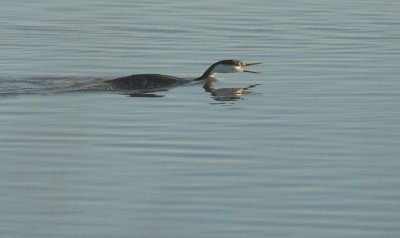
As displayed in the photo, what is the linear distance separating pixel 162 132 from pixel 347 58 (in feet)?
21.1

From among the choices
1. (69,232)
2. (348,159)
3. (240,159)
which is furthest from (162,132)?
(69,232)

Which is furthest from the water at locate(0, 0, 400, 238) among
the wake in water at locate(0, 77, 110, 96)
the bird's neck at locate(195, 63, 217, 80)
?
the bird's neck at locate(195, 63, 217, 80)

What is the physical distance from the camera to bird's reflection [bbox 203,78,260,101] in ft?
43.1

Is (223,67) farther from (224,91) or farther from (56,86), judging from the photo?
(56,86)

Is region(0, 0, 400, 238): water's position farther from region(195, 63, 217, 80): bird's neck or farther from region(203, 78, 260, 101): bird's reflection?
region(195, 63, 217, 80): bird's neck

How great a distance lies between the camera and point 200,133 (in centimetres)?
1027

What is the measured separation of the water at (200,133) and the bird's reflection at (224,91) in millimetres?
44

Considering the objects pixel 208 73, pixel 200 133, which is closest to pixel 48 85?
pixel 208 73

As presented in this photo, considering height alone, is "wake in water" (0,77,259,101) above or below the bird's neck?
below

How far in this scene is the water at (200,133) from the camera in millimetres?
7148

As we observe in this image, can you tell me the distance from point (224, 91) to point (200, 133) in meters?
3.69

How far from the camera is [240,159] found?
9.04m

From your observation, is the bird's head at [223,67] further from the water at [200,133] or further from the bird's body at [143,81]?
the bird's body at [143,81]

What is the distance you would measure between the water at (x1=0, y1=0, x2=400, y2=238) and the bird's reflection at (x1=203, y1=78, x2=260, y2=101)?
0.14ft
